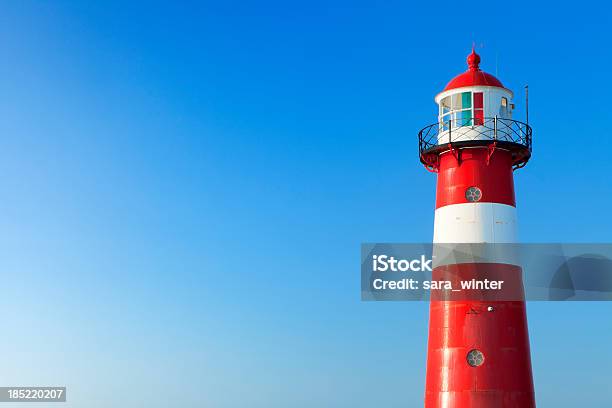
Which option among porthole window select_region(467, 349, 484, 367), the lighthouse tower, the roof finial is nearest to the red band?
the lighthouse tower

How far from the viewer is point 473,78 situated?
31.5 meters

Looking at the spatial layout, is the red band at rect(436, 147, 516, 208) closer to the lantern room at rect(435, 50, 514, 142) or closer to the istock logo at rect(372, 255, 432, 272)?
the lantern room at rect(435, 50, 514, 142)

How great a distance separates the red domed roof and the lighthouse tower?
0.12ft

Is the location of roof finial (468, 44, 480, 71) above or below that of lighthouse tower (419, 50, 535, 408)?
above

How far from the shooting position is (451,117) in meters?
31.6

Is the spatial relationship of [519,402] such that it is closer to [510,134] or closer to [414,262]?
[414,262]

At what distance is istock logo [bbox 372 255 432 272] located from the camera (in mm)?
31836

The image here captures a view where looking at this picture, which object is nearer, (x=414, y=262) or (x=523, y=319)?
(x=523, y=319)

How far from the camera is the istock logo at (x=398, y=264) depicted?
104ft

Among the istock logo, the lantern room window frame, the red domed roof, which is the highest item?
the red domed roof

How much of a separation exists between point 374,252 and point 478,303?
4.95 meters

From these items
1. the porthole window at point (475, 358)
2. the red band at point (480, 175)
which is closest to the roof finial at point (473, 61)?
the red band at point (480, 175)

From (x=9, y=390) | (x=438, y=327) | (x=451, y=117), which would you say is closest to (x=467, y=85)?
(x=451, y=117)

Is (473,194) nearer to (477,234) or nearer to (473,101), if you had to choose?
(477,234)
